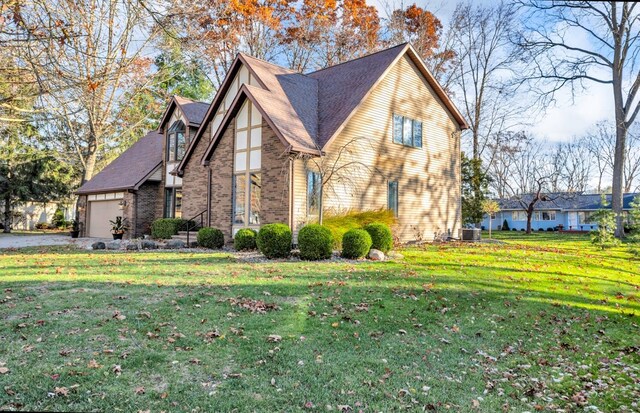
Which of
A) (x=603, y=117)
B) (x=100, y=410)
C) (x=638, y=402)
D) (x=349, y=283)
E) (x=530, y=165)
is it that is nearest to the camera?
(x=100, y=410)

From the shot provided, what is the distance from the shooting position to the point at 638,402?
4199 mm

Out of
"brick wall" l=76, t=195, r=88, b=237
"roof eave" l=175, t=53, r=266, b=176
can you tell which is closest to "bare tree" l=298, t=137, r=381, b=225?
"roof eave" l=175, t=53, r=266, b=176

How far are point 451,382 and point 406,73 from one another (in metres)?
16.3

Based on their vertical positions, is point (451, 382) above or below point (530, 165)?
below

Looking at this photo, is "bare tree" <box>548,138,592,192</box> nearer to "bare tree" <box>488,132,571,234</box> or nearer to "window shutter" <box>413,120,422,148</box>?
"bare tree" <box>488,132,571,234</box>

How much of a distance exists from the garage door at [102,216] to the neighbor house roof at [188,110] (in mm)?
5124

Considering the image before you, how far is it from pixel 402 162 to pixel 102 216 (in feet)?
54.7

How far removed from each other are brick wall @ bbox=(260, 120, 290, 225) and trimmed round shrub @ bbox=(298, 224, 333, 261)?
1.99m

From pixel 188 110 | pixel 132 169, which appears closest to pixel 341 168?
pixel 188 110

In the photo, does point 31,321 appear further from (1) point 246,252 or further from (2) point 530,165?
(2) point 530,165

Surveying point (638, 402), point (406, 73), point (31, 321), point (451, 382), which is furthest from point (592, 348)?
point (406, 73)

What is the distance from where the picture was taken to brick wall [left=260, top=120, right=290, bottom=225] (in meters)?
13.9

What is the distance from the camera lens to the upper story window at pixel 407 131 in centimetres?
1792

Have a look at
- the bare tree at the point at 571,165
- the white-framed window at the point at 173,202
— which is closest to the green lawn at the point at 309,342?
the white-framed window at the point at 173,202
